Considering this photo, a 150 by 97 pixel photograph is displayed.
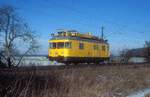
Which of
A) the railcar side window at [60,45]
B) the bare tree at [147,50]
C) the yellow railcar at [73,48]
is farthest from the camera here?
the bare tree at [147,50]

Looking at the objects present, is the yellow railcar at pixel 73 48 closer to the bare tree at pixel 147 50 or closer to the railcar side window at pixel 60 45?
the railcar side window at pixel 60 45

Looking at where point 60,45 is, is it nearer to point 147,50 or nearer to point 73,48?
point 73,48

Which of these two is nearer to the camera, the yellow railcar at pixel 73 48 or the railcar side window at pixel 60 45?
the yellow railcar at pixel 73 48

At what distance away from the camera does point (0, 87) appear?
9.23 metres

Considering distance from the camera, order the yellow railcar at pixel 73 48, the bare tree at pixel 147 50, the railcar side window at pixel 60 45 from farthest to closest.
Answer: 1. the bare tree at pixel 147 50
2. the railcar side window at pixel 60 45
3. the yellow railcar at pixel 73 48

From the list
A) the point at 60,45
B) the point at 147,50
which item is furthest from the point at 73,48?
the point at 147,50


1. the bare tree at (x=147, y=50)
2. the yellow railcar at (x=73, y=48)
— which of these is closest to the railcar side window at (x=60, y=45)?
the yellow railcar at (x=73, y=48)

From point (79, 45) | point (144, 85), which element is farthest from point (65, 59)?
point (144, 85)

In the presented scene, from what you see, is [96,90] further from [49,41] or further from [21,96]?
[49,41]

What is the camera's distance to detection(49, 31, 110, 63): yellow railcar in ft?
100

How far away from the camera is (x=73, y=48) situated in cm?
3047

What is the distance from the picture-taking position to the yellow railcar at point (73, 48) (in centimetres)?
3056

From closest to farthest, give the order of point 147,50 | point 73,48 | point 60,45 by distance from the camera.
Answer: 1. point 73,48
2. point 60,45
3. point 147,50

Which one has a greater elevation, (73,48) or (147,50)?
(147,50)
